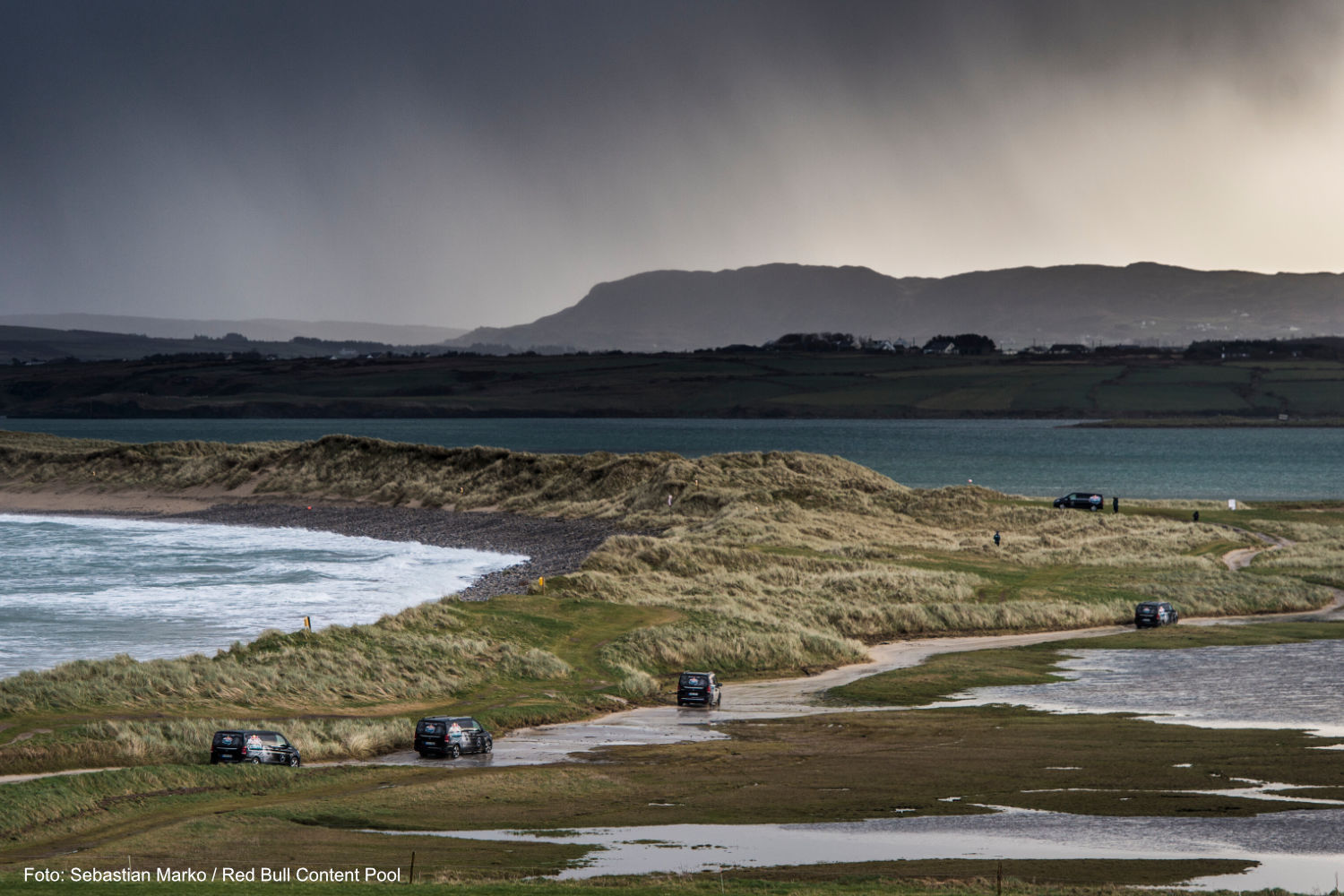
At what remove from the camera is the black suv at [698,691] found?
46.8m

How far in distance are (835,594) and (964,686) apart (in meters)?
18.2

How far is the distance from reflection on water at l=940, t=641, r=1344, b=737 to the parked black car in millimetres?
44679

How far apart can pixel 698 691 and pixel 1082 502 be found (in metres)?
67.7

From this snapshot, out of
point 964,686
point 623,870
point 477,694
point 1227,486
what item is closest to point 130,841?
point 623,870

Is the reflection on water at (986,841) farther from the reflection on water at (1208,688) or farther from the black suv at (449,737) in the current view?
the reflection on water at (1208,688)

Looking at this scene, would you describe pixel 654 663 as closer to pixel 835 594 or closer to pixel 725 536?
pixel 835 594

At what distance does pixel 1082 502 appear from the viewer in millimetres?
106062

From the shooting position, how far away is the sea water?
59.7m

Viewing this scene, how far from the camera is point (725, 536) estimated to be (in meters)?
88.4

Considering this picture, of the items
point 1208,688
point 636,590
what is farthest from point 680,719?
point 636,590

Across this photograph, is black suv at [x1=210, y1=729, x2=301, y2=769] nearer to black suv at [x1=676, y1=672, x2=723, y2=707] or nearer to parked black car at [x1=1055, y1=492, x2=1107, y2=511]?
Answer: black suv at [x1=676, y1=672, x2=723, y2=707]

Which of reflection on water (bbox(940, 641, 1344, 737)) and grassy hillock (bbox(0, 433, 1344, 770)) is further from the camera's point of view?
reflection on water (bbox(940, 641, 1344, 737))

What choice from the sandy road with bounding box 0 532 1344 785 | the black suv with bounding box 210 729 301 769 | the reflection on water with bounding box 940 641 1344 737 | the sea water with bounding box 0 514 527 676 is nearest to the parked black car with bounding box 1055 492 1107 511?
the sandy road with bounding box 0 532 1344 785

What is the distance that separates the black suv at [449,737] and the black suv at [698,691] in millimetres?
10589
